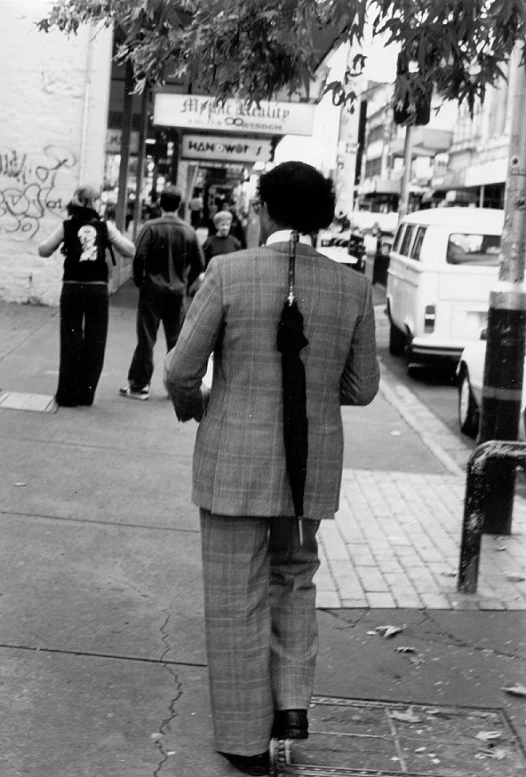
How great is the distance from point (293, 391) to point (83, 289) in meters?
6.31

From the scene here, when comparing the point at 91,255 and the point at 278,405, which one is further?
the point at 91,255

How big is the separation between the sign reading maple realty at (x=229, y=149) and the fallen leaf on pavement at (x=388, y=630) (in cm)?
2039

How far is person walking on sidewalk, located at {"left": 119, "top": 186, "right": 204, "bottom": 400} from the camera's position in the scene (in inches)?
420

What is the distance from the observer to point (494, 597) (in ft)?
19.2

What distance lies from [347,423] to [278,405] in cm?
699

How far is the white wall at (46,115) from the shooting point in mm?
16375

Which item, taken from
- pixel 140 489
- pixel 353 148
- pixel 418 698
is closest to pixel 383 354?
pixel 140 489

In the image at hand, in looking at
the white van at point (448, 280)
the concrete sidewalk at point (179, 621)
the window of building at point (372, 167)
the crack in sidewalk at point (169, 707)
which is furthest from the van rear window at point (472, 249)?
the window of building at point (372, 167)

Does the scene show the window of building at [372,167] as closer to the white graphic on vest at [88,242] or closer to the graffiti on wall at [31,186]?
the graffiti on wall at [31,186]

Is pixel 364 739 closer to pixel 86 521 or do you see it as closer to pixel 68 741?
pixel 68 741

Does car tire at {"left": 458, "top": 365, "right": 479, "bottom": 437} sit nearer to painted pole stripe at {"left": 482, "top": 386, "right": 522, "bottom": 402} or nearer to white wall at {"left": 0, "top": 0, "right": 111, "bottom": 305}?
painted pole stripe at {"left": 482, "top": 386, "right": 522, "bottom": 402}

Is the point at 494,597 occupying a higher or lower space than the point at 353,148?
lower

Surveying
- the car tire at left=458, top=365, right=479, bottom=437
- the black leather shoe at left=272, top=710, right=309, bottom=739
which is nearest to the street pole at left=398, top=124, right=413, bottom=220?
the car tire at left=458, top=365, right=479, bottom=437

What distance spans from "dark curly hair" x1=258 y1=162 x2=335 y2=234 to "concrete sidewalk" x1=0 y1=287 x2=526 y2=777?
171cm
